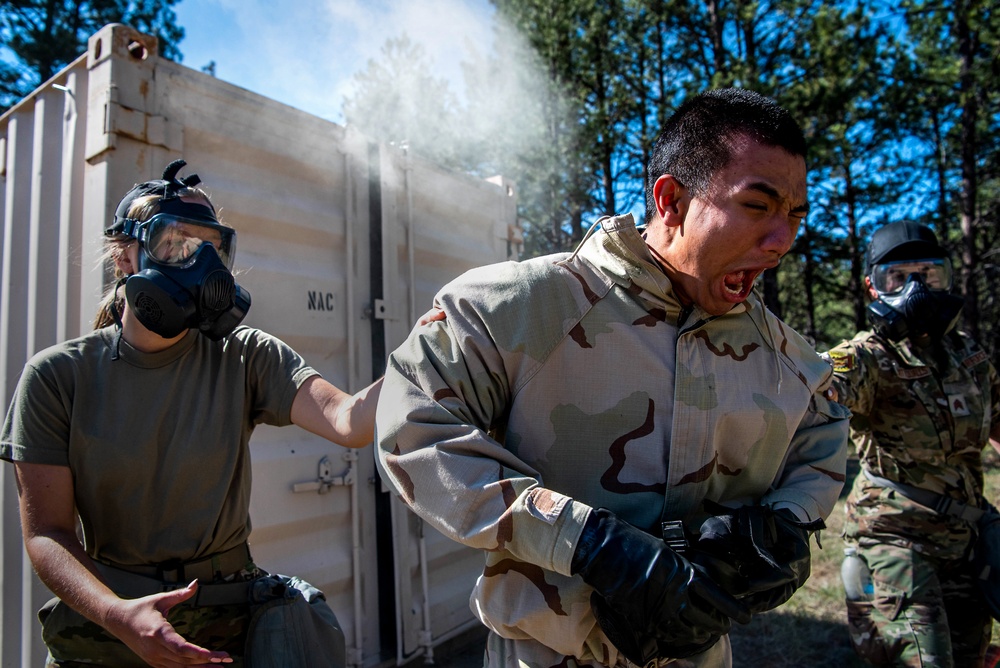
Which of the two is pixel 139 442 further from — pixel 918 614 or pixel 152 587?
pixel 918 614

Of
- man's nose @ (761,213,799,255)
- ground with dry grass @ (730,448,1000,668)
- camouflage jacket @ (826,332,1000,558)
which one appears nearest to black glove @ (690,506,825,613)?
man's nose @ (761,213,799,255)

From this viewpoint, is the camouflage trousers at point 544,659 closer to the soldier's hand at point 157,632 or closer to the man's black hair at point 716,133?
the soldier's hand at point 157,632

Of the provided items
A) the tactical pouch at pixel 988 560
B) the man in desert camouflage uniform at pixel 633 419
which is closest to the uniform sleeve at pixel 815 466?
the man in desert camouflage uniform at pixel 633 419

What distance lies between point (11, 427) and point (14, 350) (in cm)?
131

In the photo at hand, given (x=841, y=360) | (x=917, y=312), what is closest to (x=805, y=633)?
(x=841, y=360)

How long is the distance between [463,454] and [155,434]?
1043 millimetres

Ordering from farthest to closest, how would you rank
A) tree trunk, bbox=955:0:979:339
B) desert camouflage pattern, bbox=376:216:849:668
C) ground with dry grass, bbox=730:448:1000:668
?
tree trunk, bbox=955:0:979:339 < ground with dry grass, bbox=730:448:1000:668 < desert camouflage pattern, bbox=376:216:849:668

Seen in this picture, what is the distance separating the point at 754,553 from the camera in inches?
52.8

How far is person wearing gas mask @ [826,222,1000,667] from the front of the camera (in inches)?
121

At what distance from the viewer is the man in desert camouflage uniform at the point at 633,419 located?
49.9 inches

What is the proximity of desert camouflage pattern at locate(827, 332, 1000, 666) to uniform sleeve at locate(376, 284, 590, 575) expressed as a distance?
2.14 meters

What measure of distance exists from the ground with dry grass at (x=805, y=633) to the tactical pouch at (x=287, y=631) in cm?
294

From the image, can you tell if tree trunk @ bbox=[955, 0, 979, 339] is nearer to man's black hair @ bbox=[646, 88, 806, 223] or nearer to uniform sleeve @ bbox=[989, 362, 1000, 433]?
uniform sleeve @ bbox=[989, 362, 1000, 433]

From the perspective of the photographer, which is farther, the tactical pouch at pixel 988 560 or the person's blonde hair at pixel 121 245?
the tactical pouch at pixel 988 560
